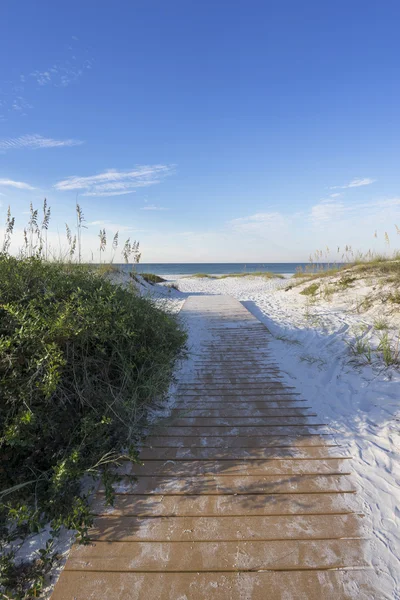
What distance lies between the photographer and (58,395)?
2500 millimetres

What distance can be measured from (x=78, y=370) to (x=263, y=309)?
7.35 metres

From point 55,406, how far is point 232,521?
1.57 metres

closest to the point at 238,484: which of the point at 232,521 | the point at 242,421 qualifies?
the point at 232,521

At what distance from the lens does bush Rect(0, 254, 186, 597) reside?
202 centimetres

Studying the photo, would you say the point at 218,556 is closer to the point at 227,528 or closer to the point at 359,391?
the point at 227,528

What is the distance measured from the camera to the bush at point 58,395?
2.02 meters

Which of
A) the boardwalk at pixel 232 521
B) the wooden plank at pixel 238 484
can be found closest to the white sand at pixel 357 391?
the boardwalk at pixel 232 521

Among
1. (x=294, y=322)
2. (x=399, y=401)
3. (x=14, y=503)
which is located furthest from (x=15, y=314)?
(x=294, y=322)

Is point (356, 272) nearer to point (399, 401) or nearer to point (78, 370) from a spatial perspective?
point (399, 401)

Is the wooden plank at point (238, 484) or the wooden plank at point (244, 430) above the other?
the wooden plank at point (244, 430)

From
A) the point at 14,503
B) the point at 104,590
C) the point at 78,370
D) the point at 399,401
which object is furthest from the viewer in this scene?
the point at 399,401

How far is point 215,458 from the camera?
2531 millimetres

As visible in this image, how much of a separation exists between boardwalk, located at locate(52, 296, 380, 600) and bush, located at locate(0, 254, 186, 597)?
278 mm

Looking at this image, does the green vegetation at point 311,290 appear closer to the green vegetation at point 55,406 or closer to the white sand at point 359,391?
the white sand at point 359,391
